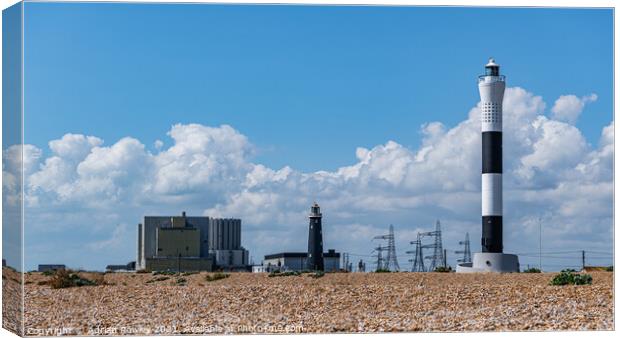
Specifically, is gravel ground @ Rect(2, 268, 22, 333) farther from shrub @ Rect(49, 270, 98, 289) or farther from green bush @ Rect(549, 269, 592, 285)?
green bush @ Rect(549, 269, 592, 285)

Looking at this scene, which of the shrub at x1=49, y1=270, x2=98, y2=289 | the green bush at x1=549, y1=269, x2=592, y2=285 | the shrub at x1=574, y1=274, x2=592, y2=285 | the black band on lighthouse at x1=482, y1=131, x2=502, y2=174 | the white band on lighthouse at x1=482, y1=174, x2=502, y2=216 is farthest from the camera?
the white band on lighthouse at x1=482, y1=174, x2=502, y2=216

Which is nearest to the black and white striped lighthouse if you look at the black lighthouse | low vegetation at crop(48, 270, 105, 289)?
the black lighthouse

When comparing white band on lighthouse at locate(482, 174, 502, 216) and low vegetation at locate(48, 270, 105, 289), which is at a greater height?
white band on lighthouse at locate(482, 174, 502, 216)

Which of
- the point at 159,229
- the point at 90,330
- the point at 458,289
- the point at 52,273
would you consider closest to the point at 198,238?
the point at 159,229

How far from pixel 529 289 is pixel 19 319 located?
43.4 feet

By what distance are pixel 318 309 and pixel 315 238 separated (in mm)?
41181

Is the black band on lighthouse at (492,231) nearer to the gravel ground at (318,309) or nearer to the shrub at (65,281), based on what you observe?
the gravel ground at (318,309)

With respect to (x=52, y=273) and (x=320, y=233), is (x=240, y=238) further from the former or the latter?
(x=52, y=273)

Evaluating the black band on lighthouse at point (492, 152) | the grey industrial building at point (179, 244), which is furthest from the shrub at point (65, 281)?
the grey industrial building at point (179, 244)

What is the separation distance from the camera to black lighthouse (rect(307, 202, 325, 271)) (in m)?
67.8

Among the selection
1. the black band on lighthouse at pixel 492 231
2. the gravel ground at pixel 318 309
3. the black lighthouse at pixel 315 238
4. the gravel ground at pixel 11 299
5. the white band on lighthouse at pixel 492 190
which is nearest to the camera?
the gravel ground at pixel 11 299

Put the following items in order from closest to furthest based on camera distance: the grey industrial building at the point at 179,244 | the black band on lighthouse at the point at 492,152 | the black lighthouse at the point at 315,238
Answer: the black band on lighthouse at the point at 492,152, the black lighthouse at the point at 315,238, the grey industrial building at the point at 179,244

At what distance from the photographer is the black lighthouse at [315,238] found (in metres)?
67.8

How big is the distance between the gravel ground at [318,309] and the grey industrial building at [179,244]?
152 feet
